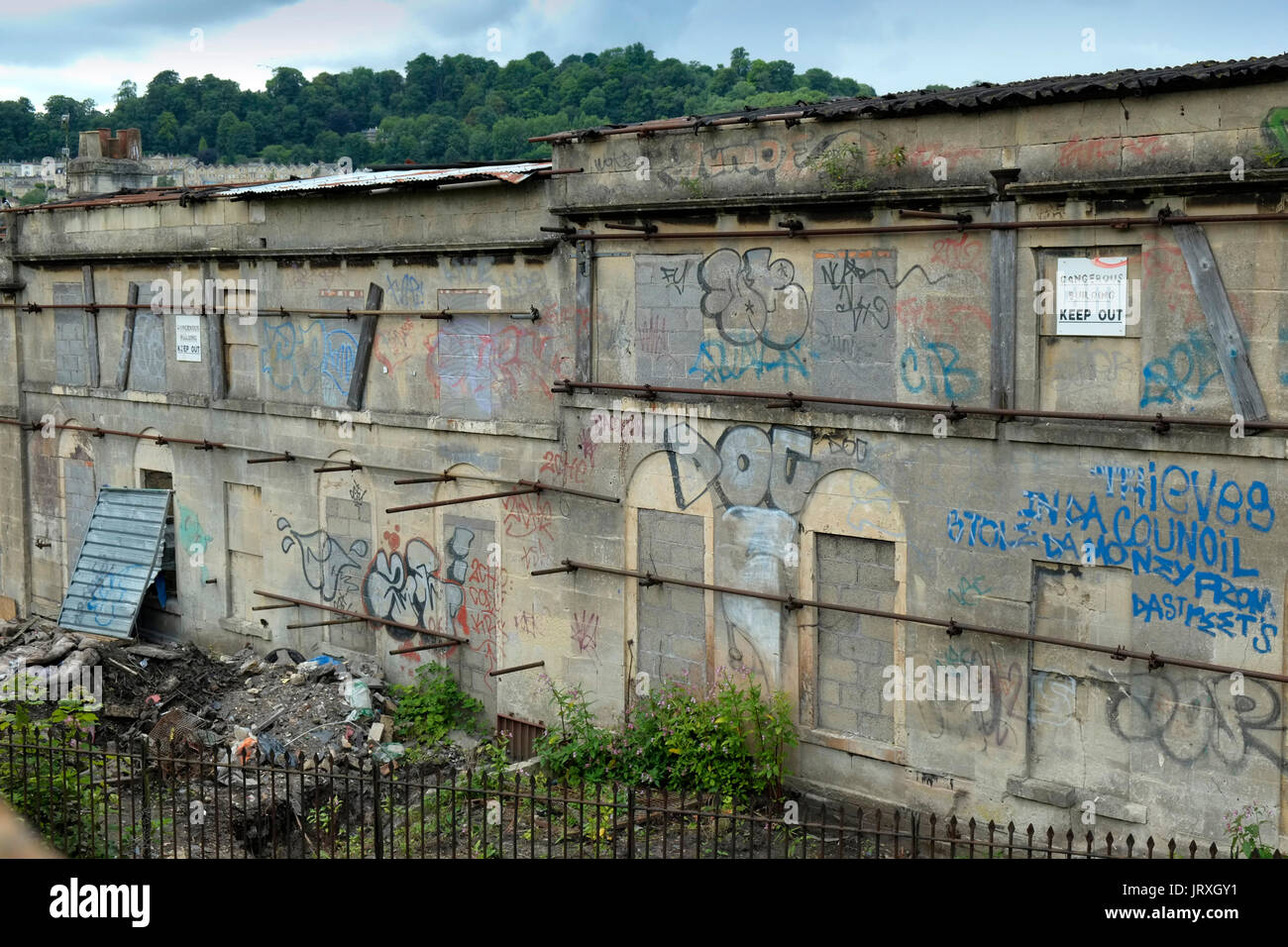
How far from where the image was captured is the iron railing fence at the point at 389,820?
Answer: 40.6 ft

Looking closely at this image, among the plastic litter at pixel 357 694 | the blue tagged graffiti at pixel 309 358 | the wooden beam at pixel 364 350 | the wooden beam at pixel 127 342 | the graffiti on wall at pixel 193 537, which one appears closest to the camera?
the plastic litter at pixel 357 694

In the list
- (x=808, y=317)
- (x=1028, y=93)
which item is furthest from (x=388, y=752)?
(x=1028, y=93)

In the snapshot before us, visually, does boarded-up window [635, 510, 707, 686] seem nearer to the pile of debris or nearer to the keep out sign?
the pile of debris

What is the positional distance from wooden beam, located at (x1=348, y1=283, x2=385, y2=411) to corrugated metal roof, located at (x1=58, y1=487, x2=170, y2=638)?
505 cm

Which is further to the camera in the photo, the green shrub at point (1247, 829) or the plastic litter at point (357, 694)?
the plastic litter at point (357, 694)

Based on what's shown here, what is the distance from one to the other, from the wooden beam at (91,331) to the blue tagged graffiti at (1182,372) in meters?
18.0

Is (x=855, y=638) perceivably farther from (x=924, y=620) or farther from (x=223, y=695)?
(x=223, y=695)

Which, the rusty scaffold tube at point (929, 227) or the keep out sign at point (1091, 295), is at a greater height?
the rusty scaffold tube at point (929, 227)

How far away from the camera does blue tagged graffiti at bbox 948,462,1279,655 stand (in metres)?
→ 11.6

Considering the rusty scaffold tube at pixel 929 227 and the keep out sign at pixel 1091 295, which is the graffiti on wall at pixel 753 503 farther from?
the keep out sign at pixel 1091 295

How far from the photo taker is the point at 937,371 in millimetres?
13289

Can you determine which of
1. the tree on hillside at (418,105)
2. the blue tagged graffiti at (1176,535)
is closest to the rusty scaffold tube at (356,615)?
the blue tagged graffiti at (1176,535)

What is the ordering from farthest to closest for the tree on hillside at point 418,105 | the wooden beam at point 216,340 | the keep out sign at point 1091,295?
1. the tree on hillside at point 418,105
2. the wooden beam at point 216,340
3. the keep out sign at point 1091,295
